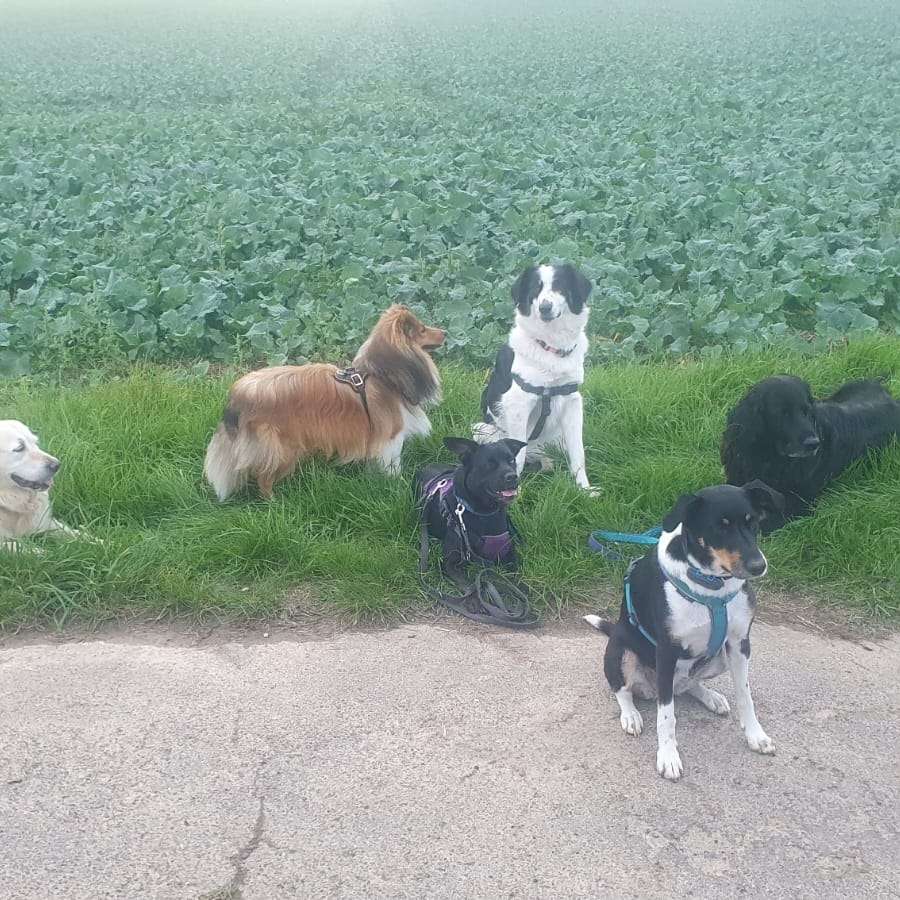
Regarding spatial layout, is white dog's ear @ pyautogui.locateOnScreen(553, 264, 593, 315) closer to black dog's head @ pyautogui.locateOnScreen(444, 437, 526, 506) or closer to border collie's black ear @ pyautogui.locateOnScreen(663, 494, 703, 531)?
black dog's head @ pyautogui.locateOnScreen(444, 437, 526, 506)

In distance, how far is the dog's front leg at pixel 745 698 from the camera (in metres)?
2.98

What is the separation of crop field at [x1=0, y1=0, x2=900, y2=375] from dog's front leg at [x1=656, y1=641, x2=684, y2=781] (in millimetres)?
4188

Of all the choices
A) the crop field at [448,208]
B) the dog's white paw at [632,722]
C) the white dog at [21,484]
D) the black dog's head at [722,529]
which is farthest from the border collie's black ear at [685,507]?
the crop field at [448,208]

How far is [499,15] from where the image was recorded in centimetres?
3547

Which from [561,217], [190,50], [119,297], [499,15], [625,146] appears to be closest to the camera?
[119,297]

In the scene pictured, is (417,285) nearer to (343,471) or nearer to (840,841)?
(343,471)

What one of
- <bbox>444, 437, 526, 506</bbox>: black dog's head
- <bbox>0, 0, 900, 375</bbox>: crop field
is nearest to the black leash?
<bbox>444, 437, 526, 506</bbox>: black dog's head

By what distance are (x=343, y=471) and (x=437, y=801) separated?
95.6 inches

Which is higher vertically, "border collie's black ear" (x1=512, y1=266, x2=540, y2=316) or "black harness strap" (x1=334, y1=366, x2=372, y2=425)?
"border collie's black ear" (x1=512, y1=266, x2=540, y2=316)

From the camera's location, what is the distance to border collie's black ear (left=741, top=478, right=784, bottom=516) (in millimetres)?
2973

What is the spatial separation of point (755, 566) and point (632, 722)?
79 centimetres

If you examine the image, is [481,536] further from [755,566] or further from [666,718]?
[755,566]

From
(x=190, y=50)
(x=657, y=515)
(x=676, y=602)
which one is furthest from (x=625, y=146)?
(x=190, y=50)

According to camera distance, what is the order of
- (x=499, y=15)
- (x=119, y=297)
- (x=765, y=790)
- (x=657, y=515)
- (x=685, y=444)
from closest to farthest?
1. (x=765, y=790)
2. (x=657, y=515)
3. (x=685, y=444)
4. (x=119, y=297)
5. (x=499, y=15)
